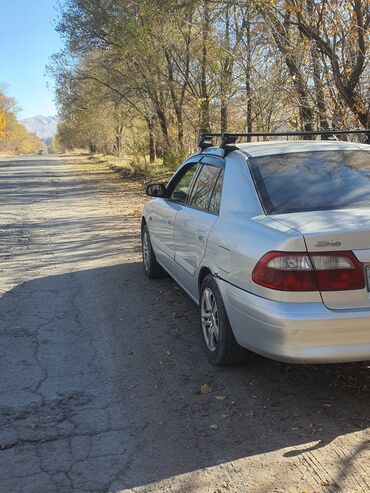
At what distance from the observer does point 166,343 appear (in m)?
4.73

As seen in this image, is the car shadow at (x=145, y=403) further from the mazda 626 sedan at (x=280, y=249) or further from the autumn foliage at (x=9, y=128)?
the autumn foliage at (x=9, y=128)

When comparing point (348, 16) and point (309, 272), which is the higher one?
point (348, 16)

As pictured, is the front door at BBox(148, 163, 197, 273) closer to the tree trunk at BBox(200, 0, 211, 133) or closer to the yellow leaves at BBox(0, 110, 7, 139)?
the tree trunk at BBox(200, 0, 211, 133)

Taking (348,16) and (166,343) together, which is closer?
(166,343)

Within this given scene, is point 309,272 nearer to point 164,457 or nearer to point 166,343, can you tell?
point 164,457

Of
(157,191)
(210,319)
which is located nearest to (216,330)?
(210,319)

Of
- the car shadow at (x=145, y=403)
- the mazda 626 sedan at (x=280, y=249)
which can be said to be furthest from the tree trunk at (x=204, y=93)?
the car shadow at (x=145, y=403)

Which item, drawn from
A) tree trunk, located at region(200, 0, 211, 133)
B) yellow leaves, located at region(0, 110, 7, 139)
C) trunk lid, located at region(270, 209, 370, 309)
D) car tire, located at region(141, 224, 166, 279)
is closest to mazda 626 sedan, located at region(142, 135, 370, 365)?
trunk lid, located at region(270, 209, 370, 309)

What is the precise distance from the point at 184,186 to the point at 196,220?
1026 millimetres

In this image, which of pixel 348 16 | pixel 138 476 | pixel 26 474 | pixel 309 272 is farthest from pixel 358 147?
pixel 348 16

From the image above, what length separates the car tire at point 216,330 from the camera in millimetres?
4004

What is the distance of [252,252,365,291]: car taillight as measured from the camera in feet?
10.6

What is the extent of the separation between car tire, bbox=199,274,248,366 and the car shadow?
0.37 feet

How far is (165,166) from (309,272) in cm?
2031
